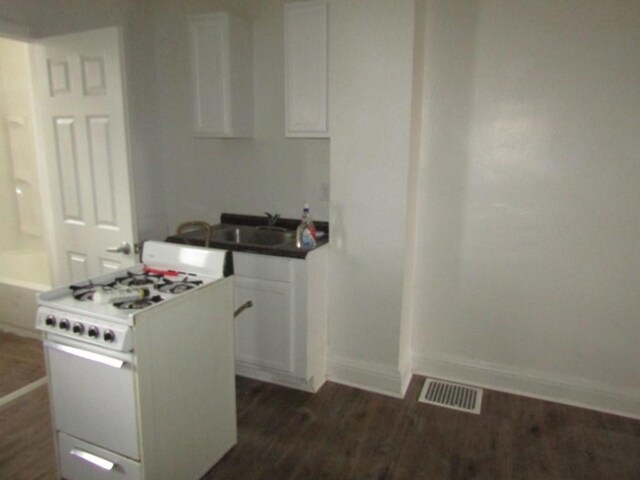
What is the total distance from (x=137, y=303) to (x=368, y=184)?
1359 mm

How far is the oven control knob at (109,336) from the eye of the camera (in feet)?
5.27

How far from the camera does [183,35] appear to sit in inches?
125

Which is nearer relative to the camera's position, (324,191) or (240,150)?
(324,191)

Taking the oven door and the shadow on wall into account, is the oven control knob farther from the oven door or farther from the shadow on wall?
the shadow on wall

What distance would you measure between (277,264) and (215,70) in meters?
1.28

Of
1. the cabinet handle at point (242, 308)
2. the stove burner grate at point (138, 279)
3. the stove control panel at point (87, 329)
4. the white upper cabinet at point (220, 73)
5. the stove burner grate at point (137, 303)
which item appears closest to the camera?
the stove control panel at point (87, 329)

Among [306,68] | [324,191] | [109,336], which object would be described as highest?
[306,68]

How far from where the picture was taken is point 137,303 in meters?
1.74

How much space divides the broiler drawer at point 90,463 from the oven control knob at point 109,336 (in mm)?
480

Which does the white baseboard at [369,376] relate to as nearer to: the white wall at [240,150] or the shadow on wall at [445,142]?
the shadow on wall at [445,142]

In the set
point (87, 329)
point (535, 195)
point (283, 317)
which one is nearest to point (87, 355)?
point (87, 329)

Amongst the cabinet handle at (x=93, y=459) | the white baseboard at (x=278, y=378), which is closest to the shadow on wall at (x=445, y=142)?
the white baseboard at (x=278, y=378)

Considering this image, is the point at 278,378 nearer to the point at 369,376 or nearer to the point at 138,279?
the point at 369,376

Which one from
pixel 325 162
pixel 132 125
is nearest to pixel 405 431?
pixel 325 162
